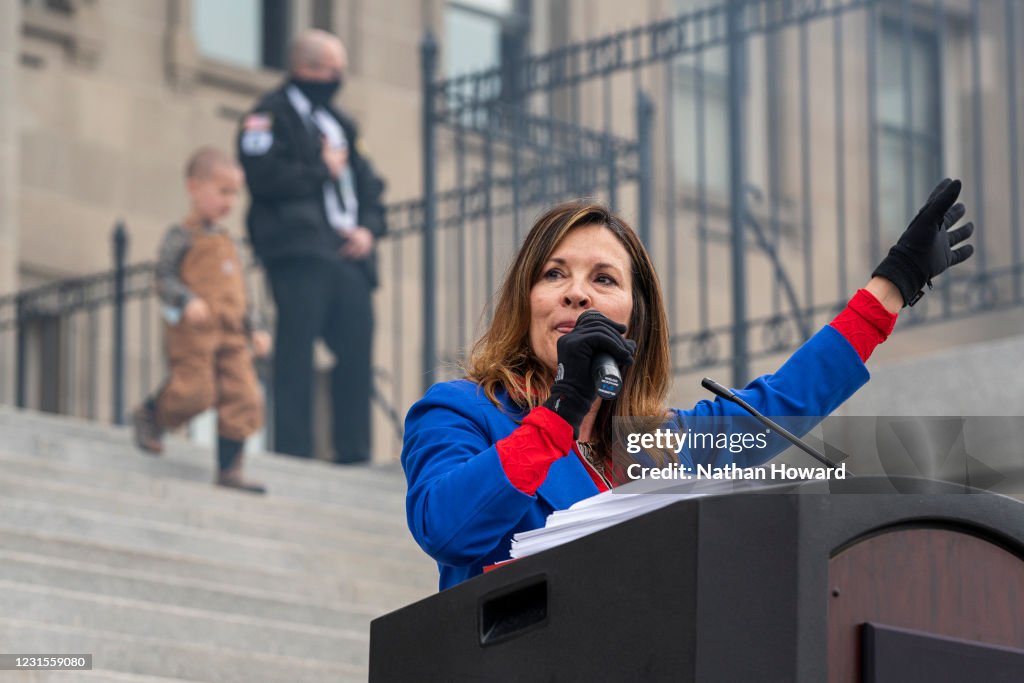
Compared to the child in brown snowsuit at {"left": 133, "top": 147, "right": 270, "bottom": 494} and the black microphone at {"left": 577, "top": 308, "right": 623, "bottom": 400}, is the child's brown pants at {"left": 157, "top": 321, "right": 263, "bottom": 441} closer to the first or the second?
the child in brown snowsuit at {"left": 133, "top": 147, "right": 270, "bottom": 494}

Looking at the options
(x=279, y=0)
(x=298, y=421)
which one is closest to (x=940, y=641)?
(x=298, y=421)

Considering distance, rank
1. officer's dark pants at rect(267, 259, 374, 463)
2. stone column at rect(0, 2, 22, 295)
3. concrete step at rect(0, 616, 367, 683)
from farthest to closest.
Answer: stone column at rect(0, 2, 22, 295) → officer's dark pants at rect(267, 259, 374, 463) → concrete step at rect(0, 616, 367, 683)

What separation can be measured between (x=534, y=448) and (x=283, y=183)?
24.4 feet

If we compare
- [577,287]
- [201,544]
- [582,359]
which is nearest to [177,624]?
[201,544]

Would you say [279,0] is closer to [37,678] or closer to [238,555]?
[238,555]

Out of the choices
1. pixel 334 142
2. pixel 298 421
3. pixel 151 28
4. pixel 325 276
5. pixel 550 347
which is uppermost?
pixel 151 28

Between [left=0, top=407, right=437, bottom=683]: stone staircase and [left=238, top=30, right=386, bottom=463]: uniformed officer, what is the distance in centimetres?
73

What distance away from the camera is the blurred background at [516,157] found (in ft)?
34.1

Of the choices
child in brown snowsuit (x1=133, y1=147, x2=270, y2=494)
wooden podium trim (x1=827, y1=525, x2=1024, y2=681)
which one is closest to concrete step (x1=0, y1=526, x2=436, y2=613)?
child in brown snowsuit (x1=133, y1=147, x2=270, y2=494)

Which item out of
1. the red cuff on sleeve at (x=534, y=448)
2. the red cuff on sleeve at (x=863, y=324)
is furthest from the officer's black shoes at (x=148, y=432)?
the red cuff on sleeve at (x=534, y=448)

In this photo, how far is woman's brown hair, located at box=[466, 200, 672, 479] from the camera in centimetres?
291

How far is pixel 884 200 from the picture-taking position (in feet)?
61.1

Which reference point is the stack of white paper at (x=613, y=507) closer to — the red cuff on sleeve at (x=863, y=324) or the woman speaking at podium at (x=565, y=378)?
the woman speaking at podium at (x=565, y=378)

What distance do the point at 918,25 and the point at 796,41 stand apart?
5.75 ft
